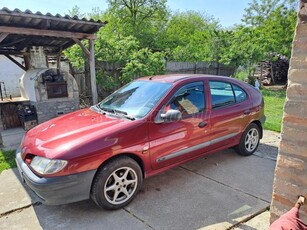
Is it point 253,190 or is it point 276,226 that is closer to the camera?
point 276,226

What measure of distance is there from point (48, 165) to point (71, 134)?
0.47 metres

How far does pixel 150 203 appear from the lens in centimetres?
322

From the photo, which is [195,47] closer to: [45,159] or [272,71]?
[272,71]

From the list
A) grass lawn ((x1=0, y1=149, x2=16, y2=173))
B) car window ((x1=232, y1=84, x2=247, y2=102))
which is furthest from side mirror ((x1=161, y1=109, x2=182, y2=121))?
grass lawn ((x1=0, y1=149, x2=16, y2=173))

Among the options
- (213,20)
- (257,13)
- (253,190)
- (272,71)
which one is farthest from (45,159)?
(213,20)

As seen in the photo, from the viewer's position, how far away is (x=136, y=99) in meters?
3.71

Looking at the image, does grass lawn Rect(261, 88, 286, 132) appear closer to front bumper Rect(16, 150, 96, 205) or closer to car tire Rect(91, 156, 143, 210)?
car tire Rect(91, 156, 143, 210)

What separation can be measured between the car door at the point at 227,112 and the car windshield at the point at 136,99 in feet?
3.21

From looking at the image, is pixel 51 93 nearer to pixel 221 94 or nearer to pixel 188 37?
pixel 221 94

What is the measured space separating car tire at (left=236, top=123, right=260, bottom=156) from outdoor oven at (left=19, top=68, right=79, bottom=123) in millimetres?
5357

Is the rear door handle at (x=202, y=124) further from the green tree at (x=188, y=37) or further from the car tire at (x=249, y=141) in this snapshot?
the green tree at (x=188, y=37)

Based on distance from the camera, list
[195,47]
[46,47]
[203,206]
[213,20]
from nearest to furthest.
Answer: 1. [203,206]
2. [46,47]
3. [195,47]
4. [213,20]

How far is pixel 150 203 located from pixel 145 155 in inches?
25.0

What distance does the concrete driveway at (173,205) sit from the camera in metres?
2.83
